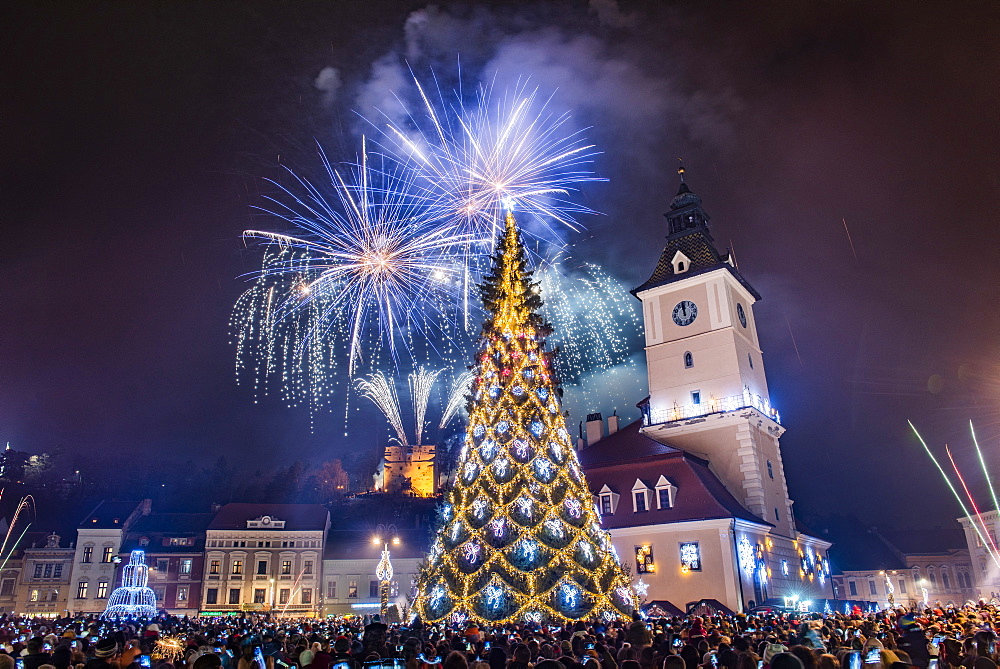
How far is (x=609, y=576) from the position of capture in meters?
22.0

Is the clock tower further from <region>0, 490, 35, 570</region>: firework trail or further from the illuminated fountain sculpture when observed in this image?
<region>0, 490, 35, 570</region>: firework trail

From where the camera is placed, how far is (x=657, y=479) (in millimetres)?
41625

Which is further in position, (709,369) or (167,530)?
(167,530)

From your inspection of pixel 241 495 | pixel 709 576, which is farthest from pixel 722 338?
pixel 241 495

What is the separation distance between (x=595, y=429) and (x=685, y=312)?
12.7 metres

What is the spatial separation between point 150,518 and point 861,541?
81.3 m

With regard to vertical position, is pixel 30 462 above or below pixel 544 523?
above

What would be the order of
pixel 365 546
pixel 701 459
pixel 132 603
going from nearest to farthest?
pixel 701 459
pixel 132 603
pixel 365 546

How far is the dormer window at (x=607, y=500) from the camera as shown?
41.9 meters

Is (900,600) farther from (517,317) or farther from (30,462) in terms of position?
(30,462)

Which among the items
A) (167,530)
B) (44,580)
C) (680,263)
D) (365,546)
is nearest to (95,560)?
(44,580)

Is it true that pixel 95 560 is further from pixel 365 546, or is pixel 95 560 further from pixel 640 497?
pixel 640 497

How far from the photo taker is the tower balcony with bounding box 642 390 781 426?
1731 inches

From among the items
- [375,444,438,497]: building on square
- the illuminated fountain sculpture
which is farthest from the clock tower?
[375,444,438,497]: building on square
